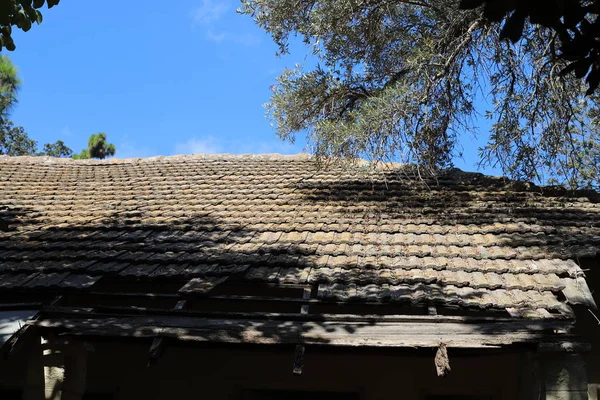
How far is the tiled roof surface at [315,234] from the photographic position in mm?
4879

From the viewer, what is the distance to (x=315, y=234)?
614 cm

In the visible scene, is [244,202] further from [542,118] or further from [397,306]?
[542,118]

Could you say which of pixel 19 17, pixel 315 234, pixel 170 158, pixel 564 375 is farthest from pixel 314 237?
pixel 170 158

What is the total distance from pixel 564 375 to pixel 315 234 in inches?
117

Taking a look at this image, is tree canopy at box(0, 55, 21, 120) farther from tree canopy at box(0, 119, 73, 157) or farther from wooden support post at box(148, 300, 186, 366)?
wooden support post at box(148, 300, 186, 366)

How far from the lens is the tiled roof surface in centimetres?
488

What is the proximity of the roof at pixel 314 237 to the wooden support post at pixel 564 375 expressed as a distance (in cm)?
35

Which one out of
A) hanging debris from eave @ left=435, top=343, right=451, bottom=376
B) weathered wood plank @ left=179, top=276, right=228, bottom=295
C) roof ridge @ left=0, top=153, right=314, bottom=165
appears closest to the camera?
hanging debris from eave @ left=435, top=343, right=451, bottom=376

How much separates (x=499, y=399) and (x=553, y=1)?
4.00 metres

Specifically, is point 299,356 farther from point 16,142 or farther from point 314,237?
point 16,142

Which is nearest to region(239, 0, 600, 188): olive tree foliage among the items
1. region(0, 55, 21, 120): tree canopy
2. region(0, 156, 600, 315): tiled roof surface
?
region(0, 156, 600, 315): tiled roof surface

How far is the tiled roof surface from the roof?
0.02m

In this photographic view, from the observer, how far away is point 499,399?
5.15 meters

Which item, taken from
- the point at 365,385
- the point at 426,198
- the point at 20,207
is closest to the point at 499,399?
the point at 365,385
